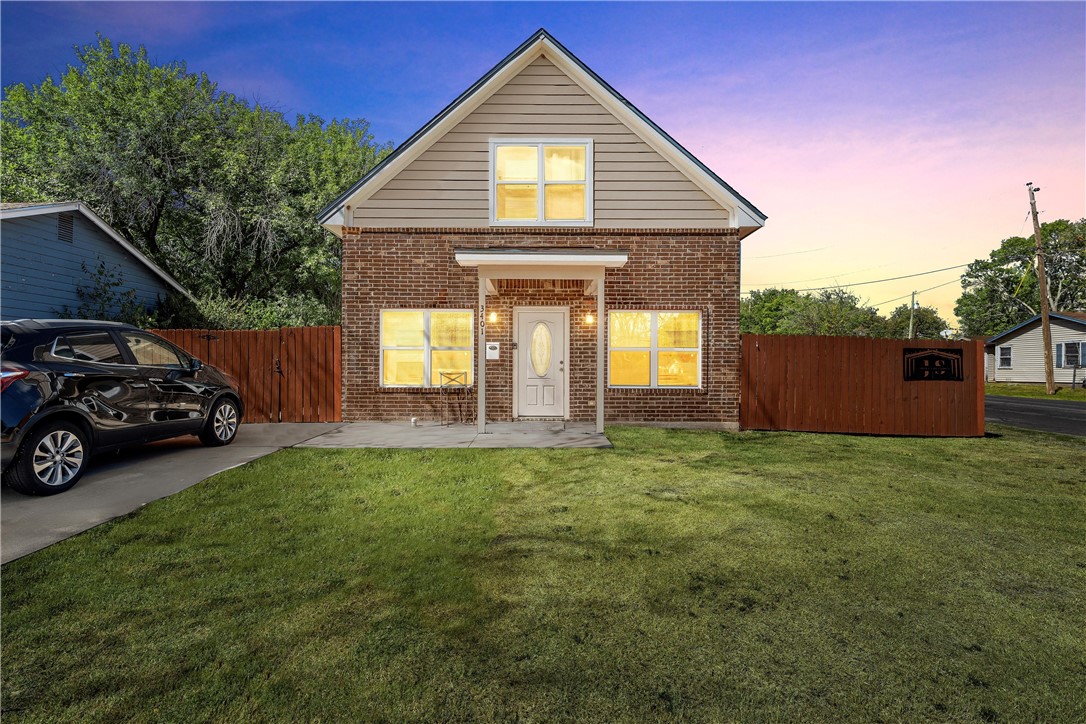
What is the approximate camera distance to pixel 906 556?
3.88m

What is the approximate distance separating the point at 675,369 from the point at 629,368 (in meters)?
0.94

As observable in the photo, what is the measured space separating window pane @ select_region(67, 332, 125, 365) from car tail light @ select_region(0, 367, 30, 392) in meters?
0.64

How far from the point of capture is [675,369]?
10.3 metres

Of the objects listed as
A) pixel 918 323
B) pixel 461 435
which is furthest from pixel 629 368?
pixel 918 323

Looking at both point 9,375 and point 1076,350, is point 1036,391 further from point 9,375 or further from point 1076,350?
point 9,375

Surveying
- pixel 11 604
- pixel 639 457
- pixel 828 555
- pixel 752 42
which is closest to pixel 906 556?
pixel 828 555

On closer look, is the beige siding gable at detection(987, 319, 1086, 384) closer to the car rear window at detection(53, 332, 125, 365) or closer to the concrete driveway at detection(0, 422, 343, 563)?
the concrete driveway at detection(0, 422, 343, 563)

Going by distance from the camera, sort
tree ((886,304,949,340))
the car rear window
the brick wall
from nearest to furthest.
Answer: the car rear window → the brick wall → tree ((886,304,949,340))

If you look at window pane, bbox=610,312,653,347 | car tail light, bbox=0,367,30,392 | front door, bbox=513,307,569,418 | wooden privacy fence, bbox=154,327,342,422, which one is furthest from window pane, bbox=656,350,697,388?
car tail light, bbox=0,367,30,392

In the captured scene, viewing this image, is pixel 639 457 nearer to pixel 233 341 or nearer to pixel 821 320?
pixel 233 341

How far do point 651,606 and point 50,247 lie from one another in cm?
1597

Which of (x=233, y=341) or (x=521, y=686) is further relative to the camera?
(x=233, y=341)

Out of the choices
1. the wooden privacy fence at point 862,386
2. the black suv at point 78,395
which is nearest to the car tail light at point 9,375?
the black suv at point 78,395

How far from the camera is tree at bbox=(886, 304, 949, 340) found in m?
56.0
